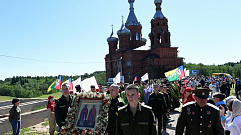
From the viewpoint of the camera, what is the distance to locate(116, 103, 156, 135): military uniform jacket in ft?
11.9

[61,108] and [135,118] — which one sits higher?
[135,118]

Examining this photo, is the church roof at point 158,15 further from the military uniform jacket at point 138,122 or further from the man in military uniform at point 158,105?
the military uniform jacket at point 138,122

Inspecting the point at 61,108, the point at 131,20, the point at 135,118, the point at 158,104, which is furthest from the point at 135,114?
the point at 131,20

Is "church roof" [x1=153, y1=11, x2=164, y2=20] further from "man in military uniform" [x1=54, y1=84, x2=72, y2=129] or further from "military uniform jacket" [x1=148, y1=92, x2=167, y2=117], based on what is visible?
"man in military uniform" [x1=54, y1=84, x2=72, y2=129]

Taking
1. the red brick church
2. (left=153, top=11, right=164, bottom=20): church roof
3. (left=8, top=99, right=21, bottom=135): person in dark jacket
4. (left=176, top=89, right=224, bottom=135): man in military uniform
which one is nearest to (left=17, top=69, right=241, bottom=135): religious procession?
(left=176, top=89, right=224, bottom=135): man in military uniform

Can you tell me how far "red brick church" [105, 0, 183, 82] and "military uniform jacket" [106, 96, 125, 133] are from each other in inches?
1491

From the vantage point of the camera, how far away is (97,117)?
194 inches

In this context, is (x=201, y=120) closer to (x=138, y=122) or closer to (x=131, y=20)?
(x=138, y=122)

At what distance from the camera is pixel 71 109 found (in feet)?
17.3

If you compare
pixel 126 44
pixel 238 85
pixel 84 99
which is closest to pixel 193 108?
pixel 84 99

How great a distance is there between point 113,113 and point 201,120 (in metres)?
2.02

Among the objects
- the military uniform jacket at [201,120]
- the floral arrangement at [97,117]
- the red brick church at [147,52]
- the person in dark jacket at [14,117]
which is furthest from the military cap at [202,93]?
the red brick church at [147,52]

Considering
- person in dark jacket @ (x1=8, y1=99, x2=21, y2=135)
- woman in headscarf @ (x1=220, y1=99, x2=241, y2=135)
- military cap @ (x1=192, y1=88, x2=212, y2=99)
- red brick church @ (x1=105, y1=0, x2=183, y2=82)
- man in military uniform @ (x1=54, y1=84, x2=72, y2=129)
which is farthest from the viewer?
red brick church @ (x1=105, y1=0, x2=183, y2=82)

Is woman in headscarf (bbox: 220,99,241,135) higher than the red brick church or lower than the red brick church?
lower
